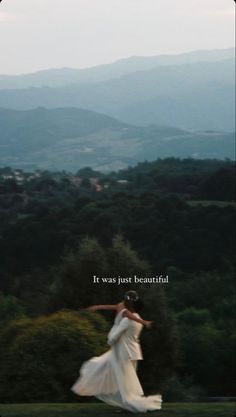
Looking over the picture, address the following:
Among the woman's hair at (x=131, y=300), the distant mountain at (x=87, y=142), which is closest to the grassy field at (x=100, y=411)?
the woman's hair at (x=131, y=300)

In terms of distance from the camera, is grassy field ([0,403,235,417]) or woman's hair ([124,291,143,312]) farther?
woman's hair ([124,291,143,312])

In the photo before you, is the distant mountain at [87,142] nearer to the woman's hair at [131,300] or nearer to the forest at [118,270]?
the forest at [118,270]

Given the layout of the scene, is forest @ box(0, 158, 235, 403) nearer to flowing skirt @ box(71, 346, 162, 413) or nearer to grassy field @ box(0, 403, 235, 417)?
grassy field @ box(0, 403, 235, 417)

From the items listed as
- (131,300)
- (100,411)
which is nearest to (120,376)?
(100,411)

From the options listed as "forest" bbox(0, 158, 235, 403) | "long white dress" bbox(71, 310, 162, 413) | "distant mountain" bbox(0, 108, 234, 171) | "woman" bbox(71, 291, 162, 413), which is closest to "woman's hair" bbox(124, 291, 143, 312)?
"woman" bbox(71, 291, 162, 413)

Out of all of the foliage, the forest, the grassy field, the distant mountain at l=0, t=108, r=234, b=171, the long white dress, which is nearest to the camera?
the grassy field

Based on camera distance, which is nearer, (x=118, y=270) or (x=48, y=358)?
(x=48, y=358)

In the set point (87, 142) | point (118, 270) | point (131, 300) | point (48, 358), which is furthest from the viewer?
point (87, 142)

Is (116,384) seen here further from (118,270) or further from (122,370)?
(118,270)
